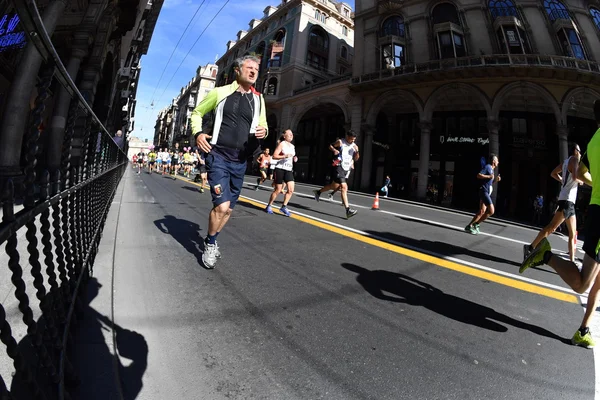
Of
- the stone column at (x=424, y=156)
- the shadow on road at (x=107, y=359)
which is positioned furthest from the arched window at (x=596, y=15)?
the shadow on road at (x=107, y=359)

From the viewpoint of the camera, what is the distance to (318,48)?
1438 inches

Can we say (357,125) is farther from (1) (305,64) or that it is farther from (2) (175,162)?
(2) (175,162)

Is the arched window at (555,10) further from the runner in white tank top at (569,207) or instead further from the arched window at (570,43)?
the runner in white tank top at (569,207)

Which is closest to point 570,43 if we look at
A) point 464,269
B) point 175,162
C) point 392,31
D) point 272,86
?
point 392,31

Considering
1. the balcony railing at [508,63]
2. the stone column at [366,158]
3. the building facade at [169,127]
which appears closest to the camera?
the balcony railing at [508,63]

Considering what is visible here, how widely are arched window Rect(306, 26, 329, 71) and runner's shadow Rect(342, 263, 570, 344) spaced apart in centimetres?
3696

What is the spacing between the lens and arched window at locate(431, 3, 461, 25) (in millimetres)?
21875

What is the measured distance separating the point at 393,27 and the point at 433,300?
2804 cm

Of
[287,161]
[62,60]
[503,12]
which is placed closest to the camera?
[287,161]

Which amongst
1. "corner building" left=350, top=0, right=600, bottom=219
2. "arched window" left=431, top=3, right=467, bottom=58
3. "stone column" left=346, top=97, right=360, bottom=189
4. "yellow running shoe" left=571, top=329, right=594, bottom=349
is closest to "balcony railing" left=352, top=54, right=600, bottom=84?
"corner building" left=350, top=0, right=600, bottom=219

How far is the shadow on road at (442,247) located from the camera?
3.96m

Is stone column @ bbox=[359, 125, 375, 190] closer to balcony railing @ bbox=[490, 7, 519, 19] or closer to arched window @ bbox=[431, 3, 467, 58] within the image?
arched window @ bbox=[431, 3, 467, 58]

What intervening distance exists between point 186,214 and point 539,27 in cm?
2644

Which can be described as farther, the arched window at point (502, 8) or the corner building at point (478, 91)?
the arched window at point (502, 8)
